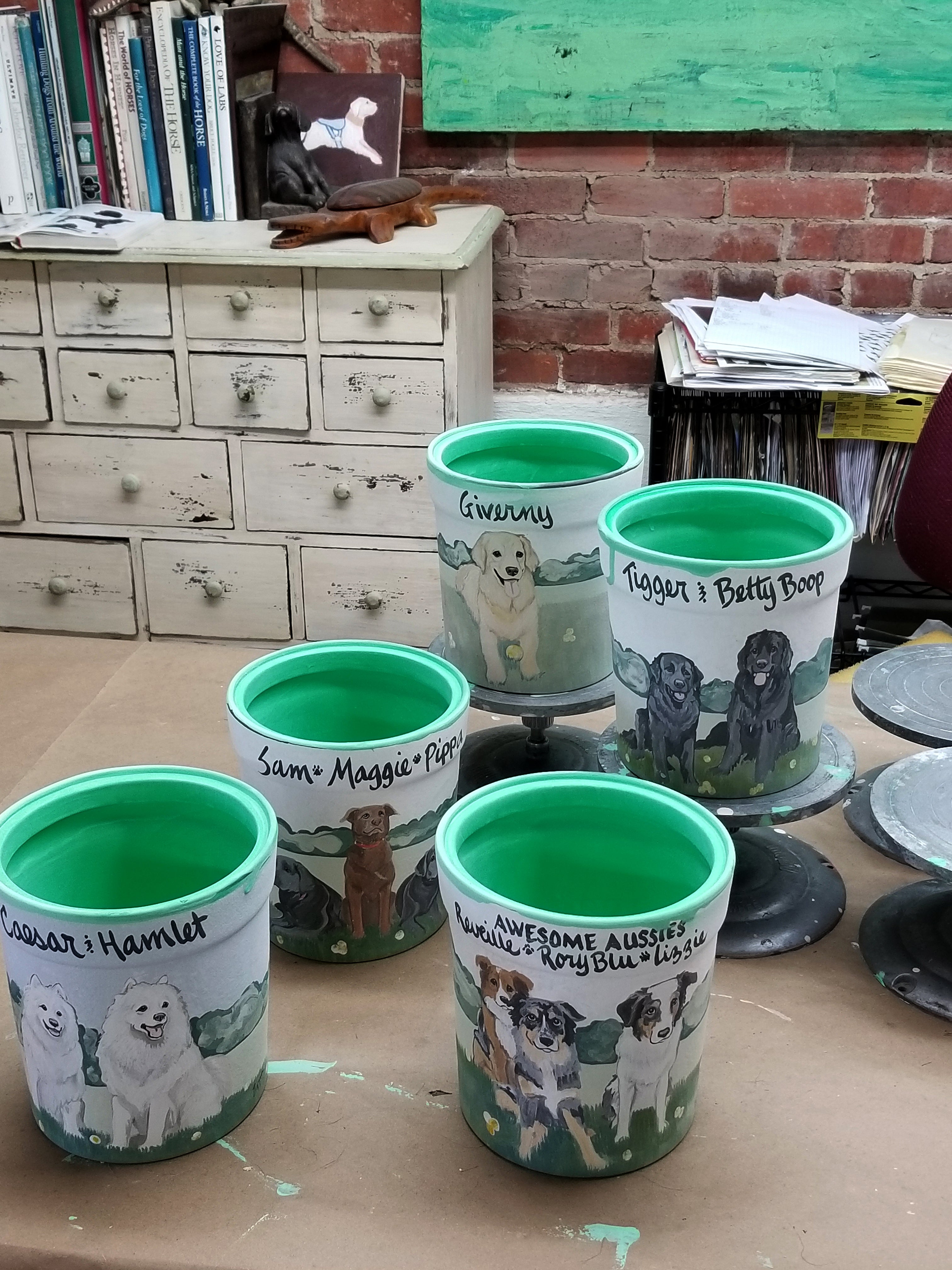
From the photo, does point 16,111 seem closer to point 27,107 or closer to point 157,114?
point 27,107

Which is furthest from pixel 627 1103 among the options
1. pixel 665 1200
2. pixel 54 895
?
pixel 54 895

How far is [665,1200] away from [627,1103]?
49mm

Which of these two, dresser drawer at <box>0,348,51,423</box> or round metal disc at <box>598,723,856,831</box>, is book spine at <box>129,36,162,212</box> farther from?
round metal disc at <box>598,723,856,831</box>

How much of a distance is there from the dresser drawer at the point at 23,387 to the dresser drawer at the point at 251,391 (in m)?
0.29

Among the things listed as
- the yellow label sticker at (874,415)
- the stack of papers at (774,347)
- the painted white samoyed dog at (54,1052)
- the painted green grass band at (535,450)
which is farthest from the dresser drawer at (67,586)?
the painted white samoyed dog at (54,1052)

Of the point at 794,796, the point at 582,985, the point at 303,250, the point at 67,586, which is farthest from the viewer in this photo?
the point at 67,586

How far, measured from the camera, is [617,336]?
2547 millimetres

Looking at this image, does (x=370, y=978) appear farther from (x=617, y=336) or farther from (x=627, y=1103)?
(x=617, y=336)

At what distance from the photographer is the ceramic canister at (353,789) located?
74cm

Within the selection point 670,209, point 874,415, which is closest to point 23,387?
point 670,209

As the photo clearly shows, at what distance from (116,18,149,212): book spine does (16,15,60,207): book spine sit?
5.8 inches

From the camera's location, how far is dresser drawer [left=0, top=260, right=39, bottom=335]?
2.20m

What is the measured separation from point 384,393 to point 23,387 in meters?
Result: 0.68

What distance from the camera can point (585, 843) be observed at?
72cm
